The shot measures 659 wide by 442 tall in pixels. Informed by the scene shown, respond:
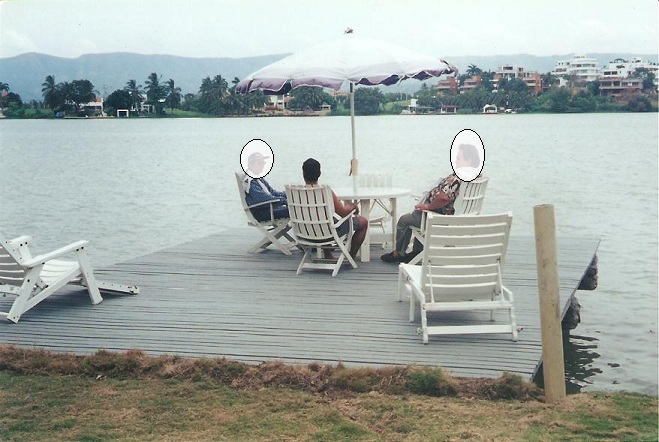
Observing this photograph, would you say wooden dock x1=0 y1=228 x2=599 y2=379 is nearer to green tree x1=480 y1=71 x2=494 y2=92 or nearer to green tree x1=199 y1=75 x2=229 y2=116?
green tree x1=480 y1=71 x2=494 y2=92

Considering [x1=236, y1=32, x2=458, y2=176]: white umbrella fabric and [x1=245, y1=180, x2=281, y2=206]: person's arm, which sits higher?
[x1=236, y1=32, x2=458, y2=176]: white umbrella fabric

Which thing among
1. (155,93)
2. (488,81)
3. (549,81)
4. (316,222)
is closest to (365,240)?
(316,222)

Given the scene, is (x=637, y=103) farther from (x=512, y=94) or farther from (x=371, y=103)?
(x=371, y=103)

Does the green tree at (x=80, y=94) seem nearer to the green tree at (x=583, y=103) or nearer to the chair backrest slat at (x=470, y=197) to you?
the green tree at (x=583, y=103)

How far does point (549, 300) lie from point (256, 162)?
196 inches

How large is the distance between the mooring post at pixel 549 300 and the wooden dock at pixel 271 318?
0.30 metres

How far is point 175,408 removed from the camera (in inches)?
193

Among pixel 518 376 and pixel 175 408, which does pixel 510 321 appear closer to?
pixel 518 376

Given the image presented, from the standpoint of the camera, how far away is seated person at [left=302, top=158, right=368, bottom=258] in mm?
8328

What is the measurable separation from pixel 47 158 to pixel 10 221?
40058 mm

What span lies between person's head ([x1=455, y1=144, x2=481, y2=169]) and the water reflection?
72.8 inches

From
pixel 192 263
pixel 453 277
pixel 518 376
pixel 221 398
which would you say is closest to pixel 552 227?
pixel 518 376

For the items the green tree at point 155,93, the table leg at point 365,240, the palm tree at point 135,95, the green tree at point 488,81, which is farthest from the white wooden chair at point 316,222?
the palm tree at point 135,95

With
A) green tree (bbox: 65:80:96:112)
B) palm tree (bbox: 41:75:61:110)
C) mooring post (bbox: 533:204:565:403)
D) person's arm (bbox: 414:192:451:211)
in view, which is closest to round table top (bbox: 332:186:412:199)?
person's arm (bbox: 414:192:451:211)
